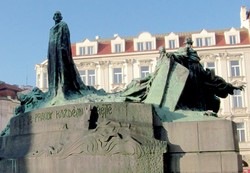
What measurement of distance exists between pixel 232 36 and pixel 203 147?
112 feet

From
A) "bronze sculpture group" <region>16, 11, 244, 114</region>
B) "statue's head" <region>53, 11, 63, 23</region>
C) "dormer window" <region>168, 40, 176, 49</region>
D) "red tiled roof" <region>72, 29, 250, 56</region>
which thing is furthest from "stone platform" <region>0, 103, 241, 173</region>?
"dormer window" <region>168, 40, 176, 49</region>

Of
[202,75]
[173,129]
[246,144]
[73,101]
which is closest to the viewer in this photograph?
[173,129]

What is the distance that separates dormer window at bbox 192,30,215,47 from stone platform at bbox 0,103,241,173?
33288 mm

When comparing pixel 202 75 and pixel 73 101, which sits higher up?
pixel 202 75

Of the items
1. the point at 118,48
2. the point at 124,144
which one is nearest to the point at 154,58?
the point at 118,48

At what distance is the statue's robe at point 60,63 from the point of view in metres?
9.40

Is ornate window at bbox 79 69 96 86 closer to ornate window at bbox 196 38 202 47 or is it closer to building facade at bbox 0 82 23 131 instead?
ornate window at bbox 196 38 202 47

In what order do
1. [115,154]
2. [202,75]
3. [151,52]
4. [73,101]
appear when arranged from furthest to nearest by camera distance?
[151,52] → [202,75] → [73,101] → [115,154]

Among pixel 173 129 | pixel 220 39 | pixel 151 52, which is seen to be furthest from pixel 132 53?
pixel 173 129

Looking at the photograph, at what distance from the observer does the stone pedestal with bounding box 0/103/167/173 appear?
23.1 ft

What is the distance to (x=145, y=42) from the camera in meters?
40.9

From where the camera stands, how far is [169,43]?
40.8 metres

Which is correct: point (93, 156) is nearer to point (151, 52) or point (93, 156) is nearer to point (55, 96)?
point (55, 96)

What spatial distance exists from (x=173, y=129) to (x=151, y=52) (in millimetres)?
32423
